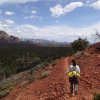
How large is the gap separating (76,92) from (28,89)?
594 centimetres

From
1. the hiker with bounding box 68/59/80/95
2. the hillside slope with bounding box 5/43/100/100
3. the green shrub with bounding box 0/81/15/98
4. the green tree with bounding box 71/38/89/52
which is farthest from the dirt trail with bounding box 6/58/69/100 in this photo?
the green tree with bounding box 71/38/89/52

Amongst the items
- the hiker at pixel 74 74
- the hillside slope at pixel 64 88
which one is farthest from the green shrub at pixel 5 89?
the hiker at pixel 74 74

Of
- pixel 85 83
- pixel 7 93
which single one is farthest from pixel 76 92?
pixel 7 93

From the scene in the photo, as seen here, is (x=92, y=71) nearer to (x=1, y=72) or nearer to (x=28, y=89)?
(x=28, y=89)

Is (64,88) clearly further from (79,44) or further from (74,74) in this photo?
(79,44)

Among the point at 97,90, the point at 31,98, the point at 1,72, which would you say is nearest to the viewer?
the point at 97,90

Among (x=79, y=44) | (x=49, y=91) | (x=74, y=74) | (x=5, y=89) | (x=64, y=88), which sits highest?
(x=79, y=44)

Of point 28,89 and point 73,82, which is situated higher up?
point 73,82

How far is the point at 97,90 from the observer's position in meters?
14.6

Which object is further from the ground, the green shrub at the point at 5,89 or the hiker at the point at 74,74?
the hiker at the point at 74,74

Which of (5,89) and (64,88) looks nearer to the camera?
(64,88)

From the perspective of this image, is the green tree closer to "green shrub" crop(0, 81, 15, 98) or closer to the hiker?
"green shrub" crop(0, 81, 15, 98)

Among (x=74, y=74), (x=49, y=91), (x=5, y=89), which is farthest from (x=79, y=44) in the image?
(x=74, y=74)

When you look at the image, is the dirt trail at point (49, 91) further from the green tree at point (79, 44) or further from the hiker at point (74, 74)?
the green tree at point (79, 44)
